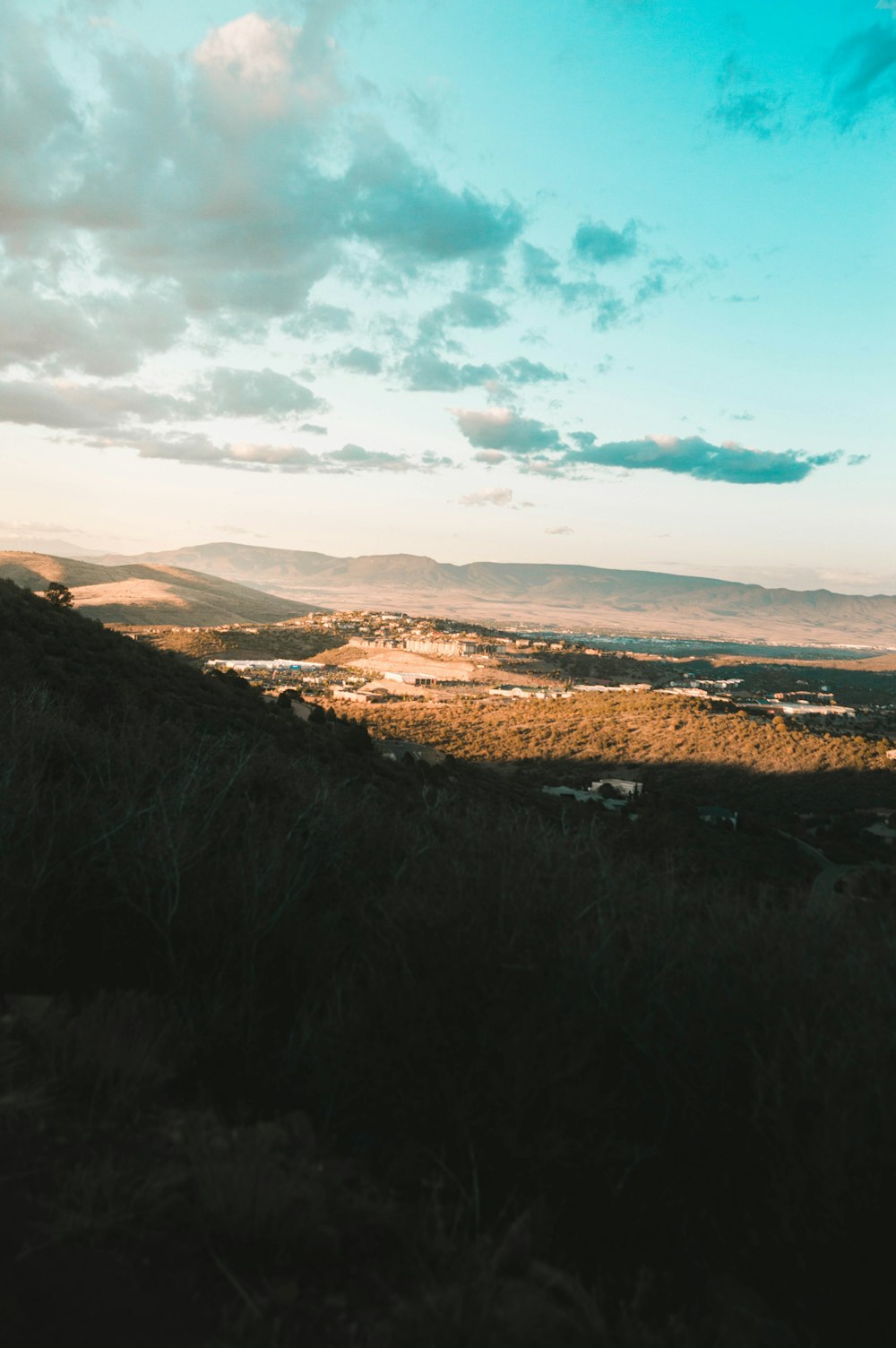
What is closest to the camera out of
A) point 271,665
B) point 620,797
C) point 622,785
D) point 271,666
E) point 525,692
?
point 620,797

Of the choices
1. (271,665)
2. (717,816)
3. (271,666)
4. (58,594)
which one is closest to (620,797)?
(717,816)

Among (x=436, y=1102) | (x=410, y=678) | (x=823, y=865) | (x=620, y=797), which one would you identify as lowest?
(x=620, y=797)

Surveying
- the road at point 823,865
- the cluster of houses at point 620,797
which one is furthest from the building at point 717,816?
→ the road at point 823,865

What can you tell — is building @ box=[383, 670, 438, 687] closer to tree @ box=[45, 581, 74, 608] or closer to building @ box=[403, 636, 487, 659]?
building @ box=[403, 636, 487, 659]

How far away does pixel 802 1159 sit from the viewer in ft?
13.7

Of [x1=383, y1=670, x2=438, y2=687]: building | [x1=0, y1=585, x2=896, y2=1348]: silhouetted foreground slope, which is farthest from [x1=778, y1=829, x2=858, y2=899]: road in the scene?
[x1=383, y1=670, x2=438, y2=687]: building

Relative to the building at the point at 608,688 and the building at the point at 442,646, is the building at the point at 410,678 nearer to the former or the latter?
the building at the point at 608,688

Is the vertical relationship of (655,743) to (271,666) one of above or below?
below

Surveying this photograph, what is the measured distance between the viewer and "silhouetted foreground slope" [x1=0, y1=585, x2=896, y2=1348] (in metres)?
3.44

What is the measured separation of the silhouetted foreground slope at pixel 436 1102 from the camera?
344 centimetres

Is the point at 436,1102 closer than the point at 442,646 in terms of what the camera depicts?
Yes

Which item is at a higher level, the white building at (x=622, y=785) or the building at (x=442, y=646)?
the building at (x=442, y=646)

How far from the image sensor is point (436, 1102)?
4.73 metres

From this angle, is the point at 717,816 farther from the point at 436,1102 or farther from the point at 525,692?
the point at 525,692
